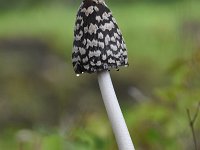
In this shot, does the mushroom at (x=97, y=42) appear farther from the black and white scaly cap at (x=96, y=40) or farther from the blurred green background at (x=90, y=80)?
the blurred green background at (x=90, y=80)

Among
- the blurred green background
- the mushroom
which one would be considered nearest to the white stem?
the mushroom

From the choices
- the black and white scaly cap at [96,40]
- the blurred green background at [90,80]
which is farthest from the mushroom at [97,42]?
the blurred green background at [90,80]

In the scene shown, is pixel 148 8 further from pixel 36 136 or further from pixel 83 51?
pixel 83 51

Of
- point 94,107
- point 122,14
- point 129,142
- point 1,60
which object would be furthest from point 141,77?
point 129,142

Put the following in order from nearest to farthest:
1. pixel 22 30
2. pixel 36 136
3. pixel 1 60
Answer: pixel 36 136 → pixel 1 60 → pixel 22 30

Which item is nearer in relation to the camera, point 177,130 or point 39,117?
point 177,130

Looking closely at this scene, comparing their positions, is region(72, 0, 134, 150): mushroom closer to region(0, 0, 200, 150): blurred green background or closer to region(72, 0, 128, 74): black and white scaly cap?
region(72, 0, 128, 74): black and white scaly cap

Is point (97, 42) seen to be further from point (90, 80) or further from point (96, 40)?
point (90, 80)

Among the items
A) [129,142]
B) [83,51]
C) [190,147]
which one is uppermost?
[83,51]
